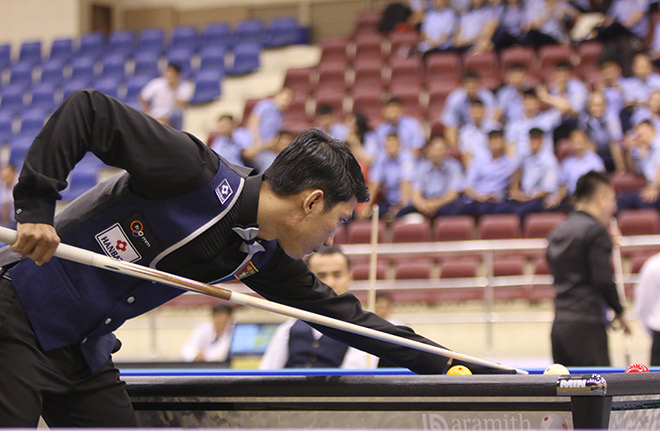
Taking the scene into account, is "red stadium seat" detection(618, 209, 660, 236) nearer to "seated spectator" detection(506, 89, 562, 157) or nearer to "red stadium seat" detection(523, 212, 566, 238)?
"red stadium seat" detection(523, 212, 566, 238)

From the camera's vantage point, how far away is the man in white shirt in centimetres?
356

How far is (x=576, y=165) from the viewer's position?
6516mm

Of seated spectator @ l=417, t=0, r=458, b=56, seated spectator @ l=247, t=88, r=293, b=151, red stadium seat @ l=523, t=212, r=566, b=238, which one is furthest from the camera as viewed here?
seated spectator @ l=417, t=0, r=458, b=56

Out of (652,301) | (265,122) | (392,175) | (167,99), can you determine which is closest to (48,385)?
(652,301)

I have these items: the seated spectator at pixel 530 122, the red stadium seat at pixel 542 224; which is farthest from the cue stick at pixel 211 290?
the seated spectator at pixel 530 122

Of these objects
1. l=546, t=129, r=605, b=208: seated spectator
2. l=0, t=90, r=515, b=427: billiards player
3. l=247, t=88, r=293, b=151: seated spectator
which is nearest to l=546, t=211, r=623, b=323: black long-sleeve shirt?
l=0, t=90, r=515, b=427: billiards player

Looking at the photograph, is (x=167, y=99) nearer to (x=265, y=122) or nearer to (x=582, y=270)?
(x=265, y=122)

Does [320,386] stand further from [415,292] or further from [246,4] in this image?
[246,4]

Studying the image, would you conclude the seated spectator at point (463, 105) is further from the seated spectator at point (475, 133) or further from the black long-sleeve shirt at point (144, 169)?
the black long-sleeve shirt at point (144, 169)

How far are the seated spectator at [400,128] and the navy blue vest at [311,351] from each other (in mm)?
4135

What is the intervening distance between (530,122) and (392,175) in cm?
126

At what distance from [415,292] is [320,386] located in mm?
4108

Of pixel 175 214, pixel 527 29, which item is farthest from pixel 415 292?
pixel 175 214

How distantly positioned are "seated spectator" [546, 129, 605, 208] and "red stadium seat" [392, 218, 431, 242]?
96 cm
